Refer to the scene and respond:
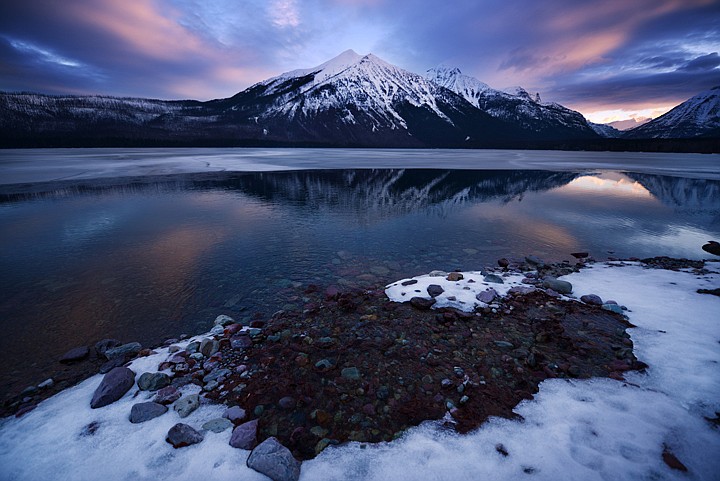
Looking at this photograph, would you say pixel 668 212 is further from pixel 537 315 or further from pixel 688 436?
pixel 688 436

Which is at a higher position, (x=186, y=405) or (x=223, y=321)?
(x=186, y=405)

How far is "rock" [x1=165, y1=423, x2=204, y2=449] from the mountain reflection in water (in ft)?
12.0

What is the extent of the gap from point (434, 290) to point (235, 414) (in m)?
5.78

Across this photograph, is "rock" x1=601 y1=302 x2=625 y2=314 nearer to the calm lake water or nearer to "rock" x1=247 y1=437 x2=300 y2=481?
the calm lake water

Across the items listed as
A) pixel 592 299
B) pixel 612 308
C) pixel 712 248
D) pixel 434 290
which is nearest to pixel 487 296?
pixel 434 290

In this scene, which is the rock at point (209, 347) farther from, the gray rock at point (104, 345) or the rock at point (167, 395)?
the gray rock at point (104, 345)

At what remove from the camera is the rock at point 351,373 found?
5.70 meters

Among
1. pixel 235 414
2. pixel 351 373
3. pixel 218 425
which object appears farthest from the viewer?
pixel 351 373

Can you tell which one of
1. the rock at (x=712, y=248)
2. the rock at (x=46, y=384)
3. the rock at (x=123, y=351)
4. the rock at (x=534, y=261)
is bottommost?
the rock at (x=46, y=384)

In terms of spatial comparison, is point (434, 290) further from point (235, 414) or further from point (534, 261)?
point (235, 414)

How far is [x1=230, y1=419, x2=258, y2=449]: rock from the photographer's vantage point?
430cm

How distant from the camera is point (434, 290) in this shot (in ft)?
→ 28.8

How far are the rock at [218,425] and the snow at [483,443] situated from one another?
101 mm

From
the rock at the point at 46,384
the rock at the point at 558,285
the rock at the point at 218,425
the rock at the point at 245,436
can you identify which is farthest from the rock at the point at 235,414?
the rock at the point at 558,285
